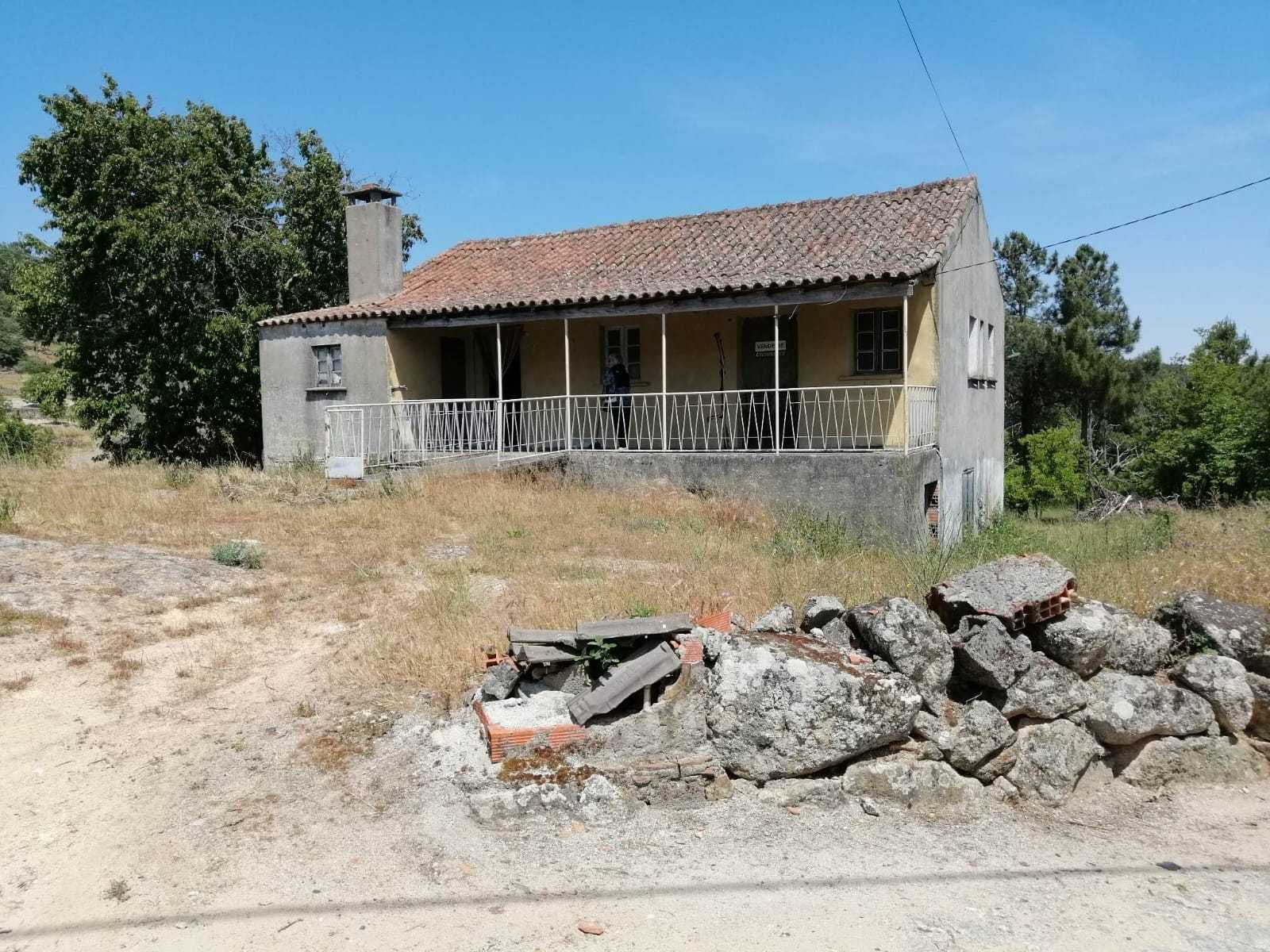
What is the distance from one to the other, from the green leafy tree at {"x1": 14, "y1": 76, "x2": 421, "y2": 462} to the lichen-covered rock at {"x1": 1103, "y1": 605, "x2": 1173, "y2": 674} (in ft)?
58.5

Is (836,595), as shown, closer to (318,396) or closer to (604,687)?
(604,687)

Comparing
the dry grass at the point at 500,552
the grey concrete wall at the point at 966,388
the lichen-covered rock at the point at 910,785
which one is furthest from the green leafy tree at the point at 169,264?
the lichen-covered rock at the point at 910,785

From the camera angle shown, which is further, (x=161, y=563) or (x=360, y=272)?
(x=360, y=272)

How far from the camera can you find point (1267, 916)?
13.8 feet

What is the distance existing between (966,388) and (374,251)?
11.2m

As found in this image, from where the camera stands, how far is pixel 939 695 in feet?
19.0

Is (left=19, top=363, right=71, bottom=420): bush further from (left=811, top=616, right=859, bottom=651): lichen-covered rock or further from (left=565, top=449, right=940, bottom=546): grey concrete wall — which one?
(left=811, top=616, right=859, bottom=651): lichen-covered rock

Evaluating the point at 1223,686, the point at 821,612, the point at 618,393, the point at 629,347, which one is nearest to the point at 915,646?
the point at 821,612

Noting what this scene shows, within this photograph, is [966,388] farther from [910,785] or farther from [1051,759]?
[910,785]

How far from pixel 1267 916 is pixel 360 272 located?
17.2m

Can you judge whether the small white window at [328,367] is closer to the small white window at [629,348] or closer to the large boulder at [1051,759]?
the small white window at [629,348]

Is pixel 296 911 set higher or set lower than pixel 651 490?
lower

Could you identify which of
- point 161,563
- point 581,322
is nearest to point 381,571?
point 161,563

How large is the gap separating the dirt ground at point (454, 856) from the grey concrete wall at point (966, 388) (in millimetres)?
9521
